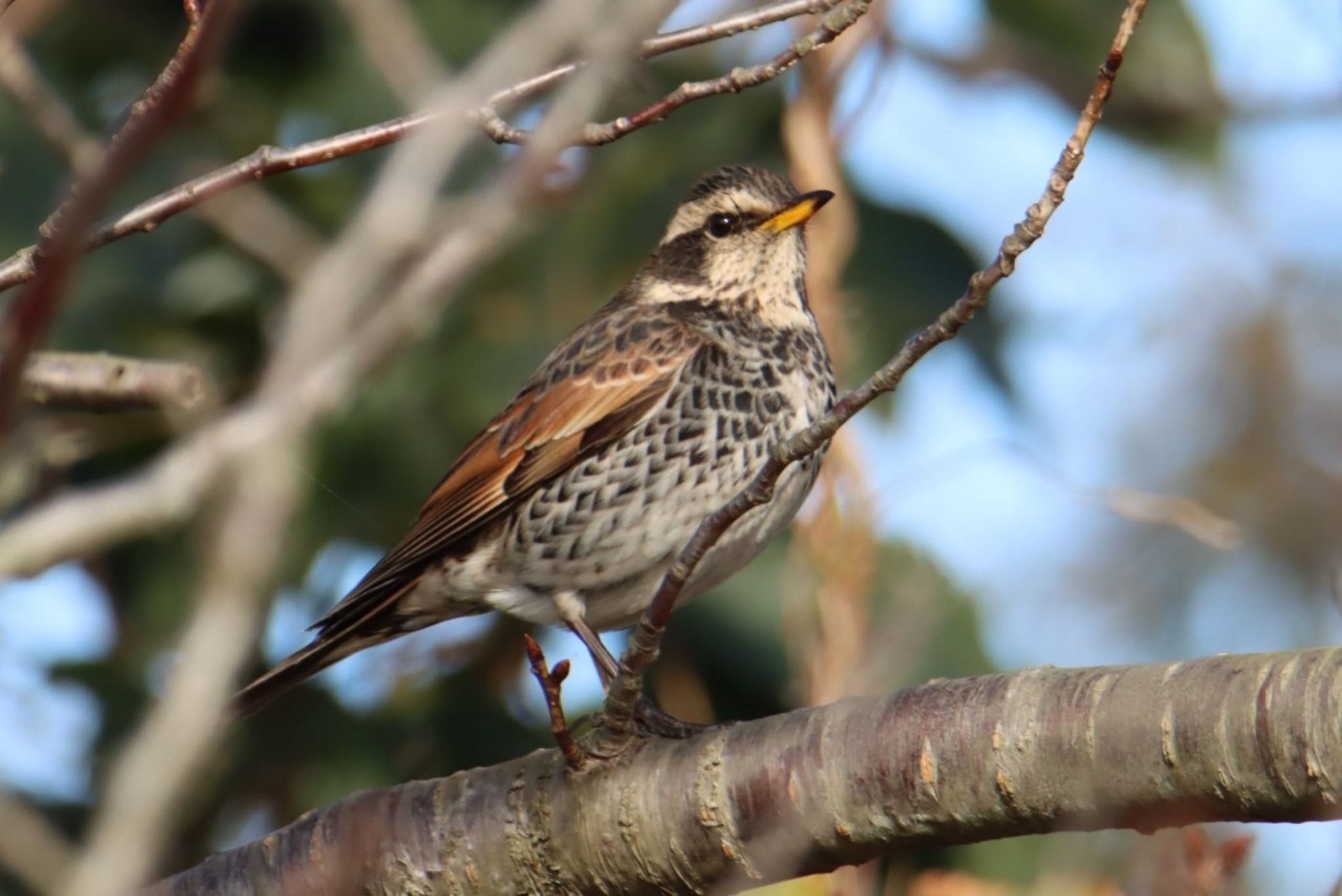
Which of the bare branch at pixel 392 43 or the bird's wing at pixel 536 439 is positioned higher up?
the bare branch at pixel 392 43

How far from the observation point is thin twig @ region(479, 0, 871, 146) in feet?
10.4

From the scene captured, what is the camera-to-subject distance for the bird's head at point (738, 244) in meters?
5.45

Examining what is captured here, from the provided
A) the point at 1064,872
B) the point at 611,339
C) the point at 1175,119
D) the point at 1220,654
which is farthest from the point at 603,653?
the point at 1175,119

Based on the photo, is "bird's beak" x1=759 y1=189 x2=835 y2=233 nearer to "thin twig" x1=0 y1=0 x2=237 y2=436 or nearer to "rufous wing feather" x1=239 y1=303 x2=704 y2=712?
"rufous wing feather" x1=239 y1=303 x2=704 y2=712

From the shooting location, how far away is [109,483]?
5422 mm

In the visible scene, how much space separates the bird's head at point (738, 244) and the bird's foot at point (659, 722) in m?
1.38

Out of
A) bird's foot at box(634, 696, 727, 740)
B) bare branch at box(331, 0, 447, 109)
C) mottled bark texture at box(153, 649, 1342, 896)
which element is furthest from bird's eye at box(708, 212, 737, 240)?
bare branch at box(331, 0, 447, 109)

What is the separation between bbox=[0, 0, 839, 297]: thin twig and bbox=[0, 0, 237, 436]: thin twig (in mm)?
1092

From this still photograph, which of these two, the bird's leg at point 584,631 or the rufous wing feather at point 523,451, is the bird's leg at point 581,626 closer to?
the bird's leg at point 584,631

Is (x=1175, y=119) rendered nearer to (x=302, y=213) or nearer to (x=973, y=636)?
(x=973, y=636)

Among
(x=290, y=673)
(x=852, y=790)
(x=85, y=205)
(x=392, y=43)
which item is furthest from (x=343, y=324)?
(x=290, y=673)

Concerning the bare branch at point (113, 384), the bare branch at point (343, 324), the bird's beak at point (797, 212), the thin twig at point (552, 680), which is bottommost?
the thin twig at point (552, 680)

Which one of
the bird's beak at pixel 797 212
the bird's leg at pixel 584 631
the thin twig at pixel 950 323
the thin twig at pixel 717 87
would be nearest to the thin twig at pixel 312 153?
the thin twig at pixel 717 87

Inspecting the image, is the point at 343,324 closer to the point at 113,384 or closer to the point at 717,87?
the point at 717,87
